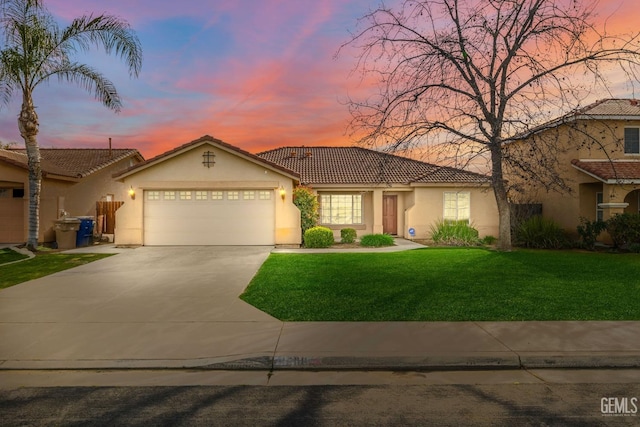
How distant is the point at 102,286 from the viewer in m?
10.2

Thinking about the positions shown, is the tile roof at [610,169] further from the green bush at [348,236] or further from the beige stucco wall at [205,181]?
the beige stucco wall at [205,181]

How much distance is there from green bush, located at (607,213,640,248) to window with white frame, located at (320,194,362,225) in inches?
449

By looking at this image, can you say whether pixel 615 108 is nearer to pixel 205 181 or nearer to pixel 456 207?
pixel 456 207

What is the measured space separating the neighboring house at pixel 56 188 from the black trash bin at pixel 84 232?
1460mm

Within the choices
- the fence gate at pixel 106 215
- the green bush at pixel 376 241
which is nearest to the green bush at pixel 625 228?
the green bush at pixel 376 241

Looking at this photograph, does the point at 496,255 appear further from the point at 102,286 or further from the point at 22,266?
the point at 22,266

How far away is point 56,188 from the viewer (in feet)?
68.7

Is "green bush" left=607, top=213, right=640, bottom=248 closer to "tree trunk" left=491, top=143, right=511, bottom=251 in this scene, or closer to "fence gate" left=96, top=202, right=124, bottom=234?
"tree trunk" left=491, top=143, right=511, bottom=251

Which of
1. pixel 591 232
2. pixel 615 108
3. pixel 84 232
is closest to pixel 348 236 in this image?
pixel 591 232

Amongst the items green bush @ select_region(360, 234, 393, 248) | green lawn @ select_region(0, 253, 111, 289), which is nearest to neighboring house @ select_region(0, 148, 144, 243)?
green lawn @ select_region(0, 253, 111, 289)

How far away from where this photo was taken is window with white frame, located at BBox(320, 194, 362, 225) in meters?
23.8

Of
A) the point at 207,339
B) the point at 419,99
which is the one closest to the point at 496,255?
the point at 419,99

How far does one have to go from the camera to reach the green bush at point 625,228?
16.8 m

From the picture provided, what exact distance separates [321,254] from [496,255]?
20.0 ft
